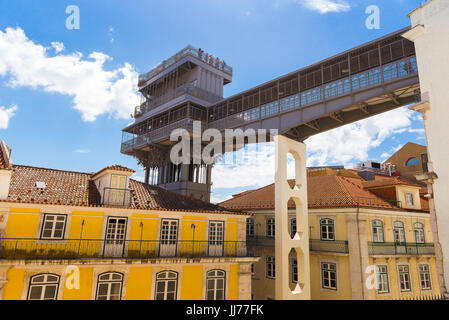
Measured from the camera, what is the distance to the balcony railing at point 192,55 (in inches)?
1430

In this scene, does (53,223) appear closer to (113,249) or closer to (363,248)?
(113,249)

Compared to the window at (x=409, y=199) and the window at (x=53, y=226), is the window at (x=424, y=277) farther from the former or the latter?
the window at (x=53, y=226)

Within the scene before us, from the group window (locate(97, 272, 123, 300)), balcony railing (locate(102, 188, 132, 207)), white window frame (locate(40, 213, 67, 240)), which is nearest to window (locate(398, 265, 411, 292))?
window (locate(97, 272, 123, 300))

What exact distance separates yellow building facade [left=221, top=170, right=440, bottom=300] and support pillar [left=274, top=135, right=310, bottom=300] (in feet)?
19.6

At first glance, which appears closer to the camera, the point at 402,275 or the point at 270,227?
the point at 402,275

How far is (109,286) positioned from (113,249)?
198 centimetres

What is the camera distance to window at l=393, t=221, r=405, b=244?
23094 mm

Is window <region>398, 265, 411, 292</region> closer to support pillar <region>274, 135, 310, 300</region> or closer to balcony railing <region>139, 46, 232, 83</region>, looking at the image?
support pillar <region>274, 135, 310, 300</region>

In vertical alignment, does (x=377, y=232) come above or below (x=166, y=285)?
above

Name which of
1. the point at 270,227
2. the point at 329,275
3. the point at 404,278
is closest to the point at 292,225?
the point at 270,227

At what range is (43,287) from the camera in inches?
599

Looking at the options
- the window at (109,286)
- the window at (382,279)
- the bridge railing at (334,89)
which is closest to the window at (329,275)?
the window at (382,279)
